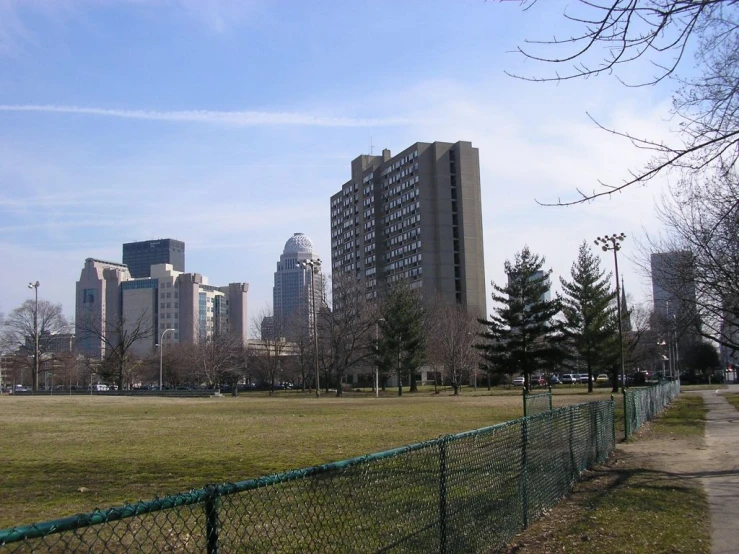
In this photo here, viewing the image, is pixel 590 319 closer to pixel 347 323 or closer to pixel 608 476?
pixel 347 323

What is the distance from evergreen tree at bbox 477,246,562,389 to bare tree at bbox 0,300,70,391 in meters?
51.5

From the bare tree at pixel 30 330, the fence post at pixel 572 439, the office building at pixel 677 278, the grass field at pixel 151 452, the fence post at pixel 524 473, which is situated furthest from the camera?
the bare tree at pixel 30 330

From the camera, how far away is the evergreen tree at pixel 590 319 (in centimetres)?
5731

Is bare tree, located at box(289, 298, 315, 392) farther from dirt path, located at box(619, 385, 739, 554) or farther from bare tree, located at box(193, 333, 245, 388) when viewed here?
dirt path, located at box(619, 385, 739, 554)

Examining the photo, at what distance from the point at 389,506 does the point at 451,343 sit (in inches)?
2538

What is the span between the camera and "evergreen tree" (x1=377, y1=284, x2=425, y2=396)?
2667 inches

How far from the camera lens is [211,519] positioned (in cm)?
332

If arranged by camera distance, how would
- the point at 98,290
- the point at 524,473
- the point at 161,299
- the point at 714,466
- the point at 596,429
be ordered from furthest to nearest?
the point at 98,290 < the point at 161,299 < the point at 714,466 < the point at 596,429 < the point at 524,473

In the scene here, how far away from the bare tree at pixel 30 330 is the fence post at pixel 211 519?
79.8 metres

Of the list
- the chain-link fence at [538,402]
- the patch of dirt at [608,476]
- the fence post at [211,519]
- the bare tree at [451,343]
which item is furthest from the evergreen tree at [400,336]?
the fence post at [211,519]

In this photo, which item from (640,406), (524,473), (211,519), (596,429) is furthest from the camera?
(640,406)

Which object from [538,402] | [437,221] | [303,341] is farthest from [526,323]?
[437,221]

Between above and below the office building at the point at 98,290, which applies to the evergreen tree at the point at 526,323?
below

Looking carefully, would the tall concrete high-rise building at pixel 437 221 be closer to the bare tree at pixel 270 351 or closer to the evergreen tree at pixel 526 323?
the bare tree at pixel 270 351
